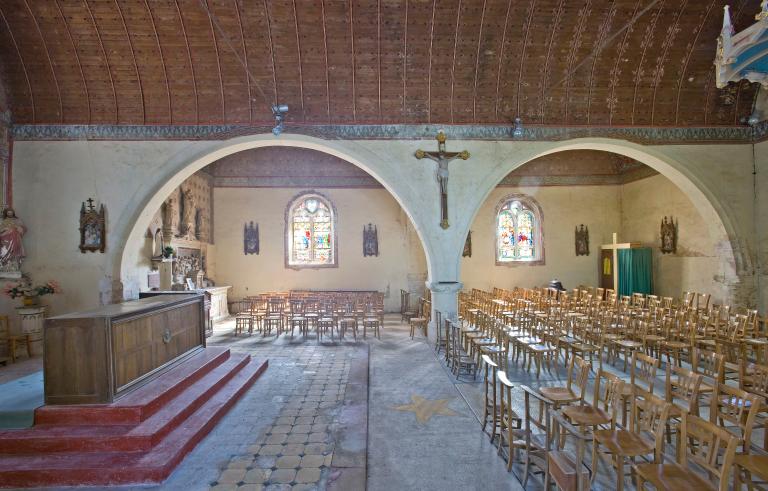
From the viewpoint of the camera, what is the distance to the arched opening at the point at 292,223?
15250 millimetres

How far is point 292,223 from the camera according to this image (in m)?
15.6

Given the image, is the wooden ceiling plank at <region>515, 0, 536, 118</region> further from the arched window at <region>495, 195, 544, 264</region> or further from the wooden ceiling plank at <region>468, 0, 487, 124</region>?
the arched window at <region>495, 195, 544, 264</region>

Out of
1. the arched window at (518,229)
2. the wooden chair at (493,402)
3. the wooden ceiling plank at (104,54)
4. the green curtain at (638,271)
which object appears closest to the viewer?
the wooden chair at (493,402)

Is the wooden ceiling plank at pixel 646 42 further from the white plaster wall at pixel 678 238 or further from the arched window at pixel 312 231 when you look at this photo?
the arched window at pixel 312 231

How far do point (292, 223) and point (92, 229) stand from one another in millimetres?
6873

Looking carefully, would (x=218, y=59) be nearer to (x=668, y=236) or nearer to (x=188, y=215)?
(x=188, y=215)

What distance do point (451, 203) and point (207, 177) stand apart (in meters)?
9.38

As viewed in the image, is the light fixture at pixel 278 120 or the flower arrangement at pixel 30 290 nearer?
the flower arrangement at pixel 30 290

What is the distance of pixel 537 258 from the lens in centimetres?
1576

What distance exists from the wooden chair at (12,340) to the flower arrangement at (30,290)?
1.84ft

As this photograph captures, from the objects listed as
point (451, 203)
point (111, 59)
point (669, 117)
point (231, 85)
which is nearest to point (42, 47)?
point (111, 59)

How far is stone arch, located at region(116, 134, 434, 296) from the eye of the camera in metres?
9.68

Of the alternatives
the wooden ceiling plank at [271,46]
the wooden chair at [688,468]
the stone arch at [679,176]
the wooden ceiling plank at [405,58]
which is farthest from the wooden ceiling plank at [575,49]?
the wooden chair at [688,468]

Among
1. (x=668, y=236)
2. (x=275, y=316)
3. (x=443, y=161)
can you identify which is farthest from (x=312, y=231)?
(x=668, y=236)
